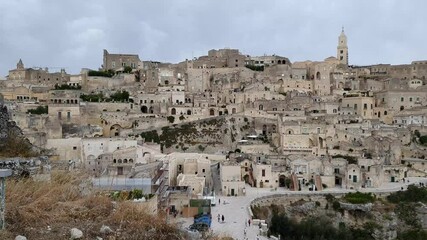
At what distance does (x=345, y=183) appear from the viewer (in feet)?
90.1

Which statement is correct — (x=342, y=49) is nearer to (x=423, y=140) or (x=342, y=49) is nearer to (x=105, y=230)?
(x=423, y=140)

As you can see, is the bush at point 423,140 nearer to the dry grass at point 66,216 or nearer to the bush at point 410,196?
the bush at point 410,196

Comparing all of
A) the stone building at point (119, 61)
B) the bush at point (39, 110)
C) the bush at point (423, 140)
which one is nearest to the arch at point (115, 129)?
the bush at point (39, 110)

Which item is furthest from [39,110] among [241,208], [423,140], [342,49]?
[342,49]

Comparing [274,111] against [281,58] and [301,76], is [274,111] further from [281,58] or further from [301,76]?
[281,58]

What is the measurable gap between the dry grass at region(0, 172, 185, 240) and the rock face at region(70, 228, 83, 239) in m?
0.06

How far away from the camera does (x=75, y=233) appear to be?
513 centimetres

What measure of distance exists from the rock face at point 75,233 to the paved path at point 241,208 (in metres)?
7.54

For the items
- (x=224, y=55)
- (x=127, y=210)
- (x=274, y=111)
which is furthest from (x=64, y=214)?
(x=224, y=55)

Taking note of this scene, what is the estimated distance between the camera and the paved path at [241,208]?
1689cm

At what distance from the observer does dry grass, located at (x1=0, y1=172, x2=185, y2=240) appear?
209 inches

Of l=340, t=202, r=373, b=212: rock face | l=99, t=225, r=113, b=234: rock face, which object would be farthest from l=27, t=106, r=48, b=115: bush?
l=99, t=225, r=113, b=234: rock face

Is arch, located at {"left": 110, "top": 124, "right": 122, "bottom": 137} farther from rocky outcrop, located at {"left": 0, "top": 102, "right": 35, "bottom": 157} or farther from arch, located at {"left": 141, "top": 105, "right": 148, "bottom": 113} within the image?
rocky outcrop, located at {"left": 0, "top": 102, "right": 35, "bottom": 157}

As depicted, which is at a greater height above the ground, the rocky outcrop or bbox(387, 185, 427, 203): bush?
the rocky outcrop
